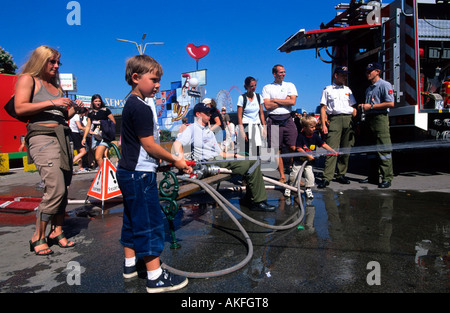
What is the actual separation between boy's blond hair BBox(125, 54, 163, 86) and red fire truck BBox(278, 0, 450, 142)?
572cm

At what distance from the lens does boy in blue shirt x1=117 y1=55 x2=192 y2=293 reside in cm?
224

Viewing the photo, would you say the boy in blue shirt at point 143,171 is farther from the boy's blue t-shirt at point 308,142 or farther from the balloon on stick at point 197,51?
the balloon on stick at point 197,51

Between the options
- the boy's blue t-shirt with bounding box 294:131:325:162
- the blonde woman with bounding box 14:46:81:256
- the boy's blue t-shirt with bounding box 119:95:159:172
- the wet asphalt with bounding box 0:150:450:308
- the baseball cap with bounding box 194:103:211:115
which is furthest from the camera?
the boy's blue t-shirt with bounding box 294:131:325:162

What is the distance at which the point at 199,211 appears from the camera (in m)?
4.60

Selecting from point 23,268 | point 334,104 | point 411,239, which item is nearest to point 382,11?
point 334,104

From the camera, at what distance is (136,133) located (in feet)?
7.34

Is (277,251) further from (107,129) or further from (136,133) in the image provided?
(107,129)

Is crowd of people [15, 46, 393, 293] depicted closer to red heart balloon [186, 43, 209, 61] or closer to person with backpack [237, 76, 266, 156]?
person with backpack [237, 76, 266, 156]

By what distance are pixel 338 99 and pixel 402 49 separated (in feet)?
5.72

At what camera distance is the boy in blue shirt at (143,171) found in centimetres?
224

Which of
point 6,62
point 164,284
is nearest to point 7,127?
point 164,284

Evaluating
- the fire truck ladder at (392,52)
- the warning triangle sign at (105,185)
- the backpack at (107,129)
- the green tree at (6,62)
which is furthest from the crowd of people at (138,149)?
the green tree at (6,62)

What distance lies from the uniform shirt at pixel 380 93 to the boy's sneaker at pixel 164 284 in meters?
5.06

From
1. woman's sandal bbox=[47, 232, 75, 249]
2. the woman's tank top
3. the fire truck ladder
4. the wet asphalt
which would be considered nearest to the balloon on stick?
the fire truck ladder
